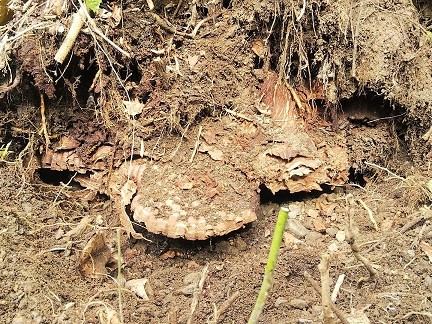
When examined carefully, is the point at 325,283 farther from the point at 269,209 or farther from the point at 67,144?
the point at 67,144

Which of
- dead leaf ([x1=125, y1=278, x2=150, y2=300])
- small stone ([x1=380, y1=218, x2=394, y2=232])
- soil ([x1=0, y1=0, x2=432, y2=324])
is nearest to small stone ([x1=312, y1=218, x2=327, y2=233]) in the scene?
soil ([x1=0, y1=0, x2=432, y2=324])

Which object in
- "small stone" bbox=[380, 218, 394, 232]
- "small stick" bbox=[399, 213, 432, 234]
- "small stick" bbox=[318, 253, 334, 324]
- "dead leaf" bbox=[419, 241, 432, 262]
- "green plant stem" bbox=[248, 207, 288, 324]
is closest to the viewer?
"green plant stem" bbox=[248, 207, 288, 324]

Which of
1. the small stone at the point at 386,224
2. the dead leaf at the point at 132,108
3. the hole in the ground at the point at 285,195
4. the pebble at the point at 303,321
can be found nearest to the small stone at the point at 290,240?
the hole in the ground at the point at 285,195

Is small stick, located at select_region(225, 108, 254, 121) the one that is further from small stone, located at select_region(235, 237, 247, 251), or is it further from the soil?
small stone, located at select_region(235, 237, 247, 251)

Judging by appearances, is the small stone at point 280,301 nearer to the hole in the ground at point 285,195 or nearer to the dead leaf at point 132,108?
the hole in the ground at point 285,195

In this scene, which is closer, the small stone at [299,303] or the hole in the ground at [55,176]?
the small stone at [299,303]

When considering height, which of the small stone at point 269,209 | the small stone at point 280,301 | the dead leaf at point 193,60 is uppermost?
the dead leaf at point 193,60

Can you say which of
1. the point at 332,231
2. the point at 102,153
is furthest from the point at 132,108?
the point at 332,231

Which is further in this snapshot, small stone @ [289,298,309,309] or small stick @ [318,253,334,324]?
small stone @ [289,298,309,309]

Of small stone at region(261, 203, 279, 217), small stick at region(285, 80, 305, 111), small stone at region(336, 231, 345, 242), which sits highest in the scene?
small stick at region(285, 80, 305, 111)
